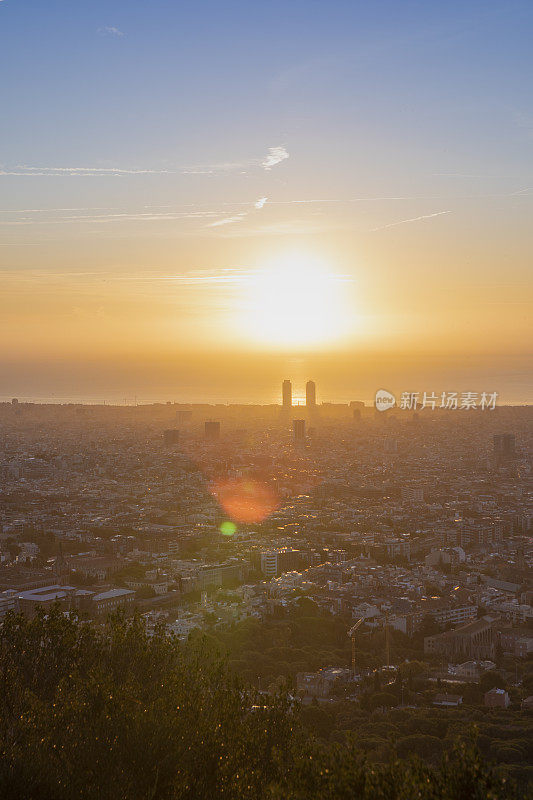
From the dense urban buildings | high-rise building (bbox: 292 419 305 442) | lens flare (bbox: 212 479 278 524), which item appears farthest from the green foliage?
high-rise building (bbox: 292 419 305 442)

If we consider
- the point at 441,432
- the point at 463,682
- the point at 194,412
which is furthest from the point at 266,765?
the point at 194,412

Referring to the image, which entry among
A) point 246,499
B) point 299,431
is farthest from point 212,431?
point 246,499

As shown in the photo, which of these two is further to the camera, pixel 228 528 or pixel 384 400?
pixel 384 400

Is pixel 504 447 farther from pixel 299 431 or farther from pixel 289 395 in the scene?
pixel 289 395

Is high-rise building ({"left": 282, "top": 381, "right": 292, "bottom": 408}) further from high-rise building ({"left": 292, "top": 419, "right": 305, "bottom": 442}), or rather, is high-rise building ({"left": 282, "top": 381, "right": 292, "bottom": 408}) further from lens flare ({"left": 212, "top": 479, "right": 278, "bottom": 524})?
lens flare ({"left": 212, "top": 479, "right": 278, "bottom": 524})

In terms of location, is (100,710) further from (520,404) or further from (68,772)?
(520,404)

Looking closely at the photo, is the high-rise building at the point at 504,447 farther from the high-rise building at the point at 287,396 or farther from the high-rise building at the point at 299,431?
the high-rise building at the point at 287,396

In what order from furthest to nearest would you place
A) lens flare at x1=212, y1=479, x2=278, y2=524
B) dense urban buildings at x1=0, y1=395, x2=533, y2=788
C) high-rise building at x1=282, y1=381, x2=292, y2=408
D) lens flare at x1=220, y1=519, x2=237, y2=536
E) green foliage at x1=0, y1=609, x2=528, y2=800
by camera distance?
high-rise building at x1=282, y1=381, x2=292, y2=408 < lens flare at x1=212, y1=479, x2=278, y2=524 < lens flare at x1=220, y1=519, x2=237, y2=536 < dense urban buildings at x1=0, y1=395, x2=533, y2=788 < green foliage at x1=0, y1=609, x2=528, y2=800
